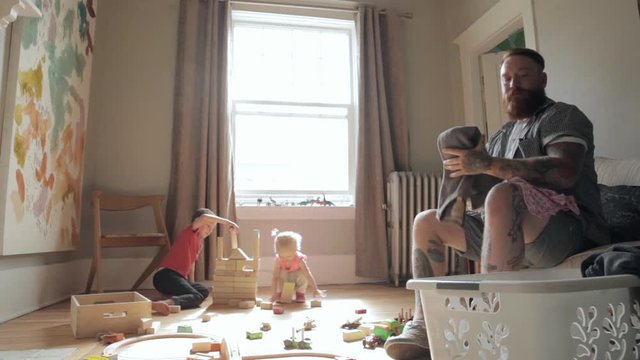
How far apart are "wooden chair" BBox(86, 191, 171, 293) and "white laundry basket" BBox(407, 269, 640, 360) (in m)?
2.31

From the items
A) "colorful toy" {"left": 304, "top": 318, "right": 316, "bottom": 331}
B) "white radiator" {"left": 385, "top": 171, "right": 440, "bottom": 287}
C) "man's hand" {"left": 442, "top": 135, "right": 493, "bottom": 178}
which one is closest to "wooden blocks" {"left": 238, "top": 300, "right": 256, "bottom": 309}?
"colorful toy" {"left": 304, "top": 318, "right": 316, "bottom": 331}

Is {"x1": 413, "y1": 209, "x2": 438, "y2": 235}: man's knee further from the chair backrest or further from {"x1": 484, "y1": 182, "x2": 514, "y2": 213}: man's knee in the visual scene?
the chair backrest

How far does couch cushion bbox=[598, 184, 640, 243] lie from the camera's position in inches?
57.1

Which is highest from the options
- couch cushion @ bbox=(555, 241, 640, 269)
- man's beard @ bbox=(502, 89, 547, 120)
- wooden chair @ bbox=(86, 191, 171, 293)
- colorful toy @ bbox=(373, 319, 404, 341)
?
man's beard @ bbox=(502, 89, 547, 120)

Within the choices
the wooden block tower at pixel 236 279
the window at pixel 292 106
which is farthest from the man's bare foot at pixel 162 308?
the window at pixel 292 106

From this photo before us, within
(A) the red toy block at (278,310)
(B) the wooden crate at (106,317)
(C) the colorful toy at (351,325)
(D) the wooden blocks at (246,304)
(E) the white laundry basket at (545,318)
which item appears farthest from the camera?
(D) the wooden blocks at (246,304)

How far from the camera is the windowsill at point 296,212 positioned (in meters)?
3.19

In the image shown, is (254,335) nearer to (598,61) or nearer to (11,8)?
(11,8)

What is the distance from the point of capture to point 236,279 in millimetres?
2424

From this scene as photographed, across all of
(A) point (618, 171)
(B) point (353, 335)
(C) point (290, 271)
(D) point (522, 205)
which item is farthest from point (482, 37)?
(B) point (353, 335)

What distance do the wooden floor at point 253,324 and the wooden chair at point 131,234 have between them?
26 centimetres

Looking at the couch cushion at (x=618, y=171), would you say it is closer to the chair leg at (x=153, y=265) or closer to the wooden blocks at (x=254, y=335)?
the wooden blocks at (x=254, y=335)

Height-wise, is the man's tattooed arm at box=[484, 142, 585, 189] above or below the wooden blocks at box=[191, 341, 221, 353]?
above

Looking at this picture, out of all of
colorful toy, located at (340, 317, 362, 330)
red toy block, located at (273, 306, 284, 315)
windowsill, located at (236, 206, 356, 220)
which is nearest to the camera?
colorful toy, located at (340, 317, 362, 330)
